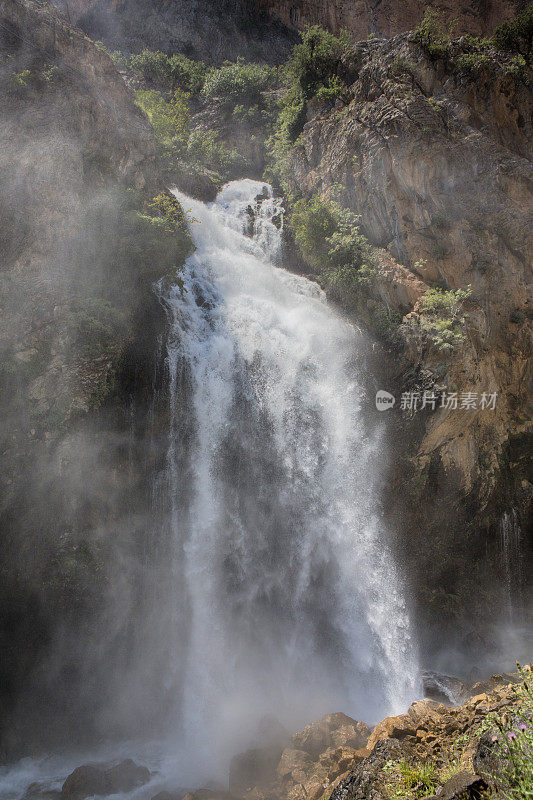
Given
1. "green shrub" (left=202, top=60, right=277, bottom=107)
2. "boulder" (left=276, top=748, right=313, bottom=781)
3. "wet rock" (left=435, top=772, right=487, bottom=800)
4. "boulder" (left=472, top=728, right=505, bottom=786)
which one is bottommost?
"boulder" (left=276, top=748, right=313, bottom=781)

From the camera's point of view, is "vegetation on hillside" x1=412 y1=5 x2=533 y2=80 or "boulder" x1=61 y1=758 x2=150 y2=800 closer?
"boulder" x1=61 y1=758 x2=150 y2=800

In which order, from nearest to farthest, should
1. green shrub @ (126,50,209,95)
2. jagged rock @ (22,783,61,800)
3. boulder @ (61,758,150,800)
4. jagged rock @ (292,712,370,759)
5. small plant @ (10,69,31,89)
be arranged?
jagged rock @ (292,712,370,759) → boulder @ (61,758,150,800) → jagged rock @ (22,783,61,800) → small plant @ (10,69,31,89) → green shrub @ (126,50,209,95)

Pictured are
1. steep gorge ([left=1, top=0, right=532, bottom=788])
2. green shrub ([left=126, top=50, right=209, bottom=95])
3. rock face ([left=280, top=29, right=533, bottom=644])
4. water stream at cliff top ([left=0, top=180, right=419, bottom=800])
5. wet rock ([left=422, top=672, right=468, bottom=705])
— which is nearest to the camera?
wet rock ([left=422, top=672, right=468, bottom=705])

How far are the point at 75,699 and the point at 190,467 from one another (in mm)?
6436

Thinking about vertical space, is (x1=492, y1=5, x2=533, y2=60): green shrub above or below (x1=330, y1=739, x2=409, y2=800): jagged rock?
above

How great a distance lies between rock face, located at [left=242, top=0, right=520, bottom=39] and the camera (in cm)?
2548

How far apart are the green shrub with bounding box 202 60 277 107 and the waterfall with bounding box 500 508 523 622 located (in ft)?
86.3

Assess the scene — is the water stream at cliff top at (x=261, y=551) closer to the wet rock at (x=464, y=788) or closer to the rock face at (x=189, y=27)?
the wet rock at (x=464, y=788)

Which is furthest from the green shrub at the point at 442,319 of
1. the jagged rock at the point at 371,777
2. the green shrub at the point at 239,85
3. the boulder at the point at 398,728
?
the green shrub at the point at 239,85

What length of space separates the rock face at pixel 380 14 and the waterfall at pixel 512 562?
Answer: 103 feet

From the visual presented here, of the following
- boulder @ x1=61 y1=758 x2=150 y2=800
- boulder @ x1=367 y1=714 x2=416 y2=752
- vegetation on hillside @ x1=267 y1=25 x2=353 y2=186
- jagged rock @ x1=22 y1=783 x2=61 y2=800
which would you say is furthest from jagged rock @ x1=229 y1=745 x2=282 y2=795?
vegetation on hillside @ x1=267 y1=25 x2=353 y2=186

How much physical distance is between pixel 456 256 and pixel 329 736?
14.1 m

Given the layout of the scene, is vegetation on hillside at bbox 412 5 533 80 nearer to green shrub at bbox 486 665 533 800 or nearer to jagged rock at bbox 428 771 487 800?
green shrub at bbox 486 665 533 800

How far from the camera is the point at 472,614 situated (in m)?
13.4
